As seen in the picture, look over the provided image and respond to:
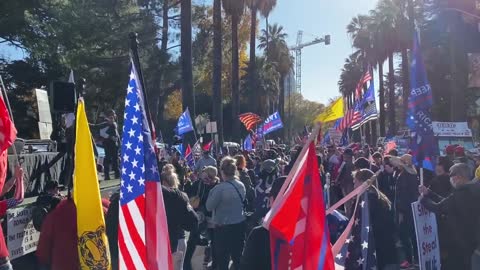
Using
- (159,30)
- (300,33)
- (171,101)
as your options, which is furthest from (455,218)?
(300,33)

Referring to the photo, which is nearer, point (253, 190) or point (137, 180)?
point (137, 180)

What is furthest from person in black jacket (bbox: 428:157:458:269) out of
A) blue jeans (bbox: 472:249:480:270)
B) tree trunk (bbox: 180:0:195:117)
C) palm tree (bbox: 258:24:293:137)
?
palm tree (bbox: 258:24:293:137)

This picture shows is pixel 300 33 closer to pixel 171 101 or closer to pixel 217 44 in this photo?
pixel 171 101

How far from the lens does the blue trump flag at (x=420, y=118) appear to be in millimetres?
7953

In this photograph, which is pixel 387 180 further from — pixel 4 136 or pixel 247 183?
pixel 4 136

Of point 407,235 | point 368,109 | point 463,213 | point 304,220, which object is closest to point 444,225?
point 463,213

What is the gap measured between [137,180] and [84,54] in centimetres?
2340

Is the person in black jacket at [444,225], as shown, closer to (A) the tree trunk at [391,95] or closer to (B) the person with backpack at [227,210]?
(B) the person with backpack at [227,210]

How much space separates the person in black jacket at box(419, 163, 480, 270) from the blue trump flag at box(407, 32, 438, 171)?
0.82 metres

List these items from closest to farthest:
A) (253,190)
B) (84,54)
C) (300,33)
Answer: (253,190)
(84,54)
(300,33)

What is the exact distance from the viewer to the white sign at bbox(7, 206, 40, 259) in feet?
22.9

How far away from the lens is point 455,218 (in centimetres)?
701

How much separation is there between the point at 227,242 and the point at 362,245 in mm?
2664

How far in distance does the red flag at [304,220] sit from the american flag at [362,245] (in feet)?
7.03
